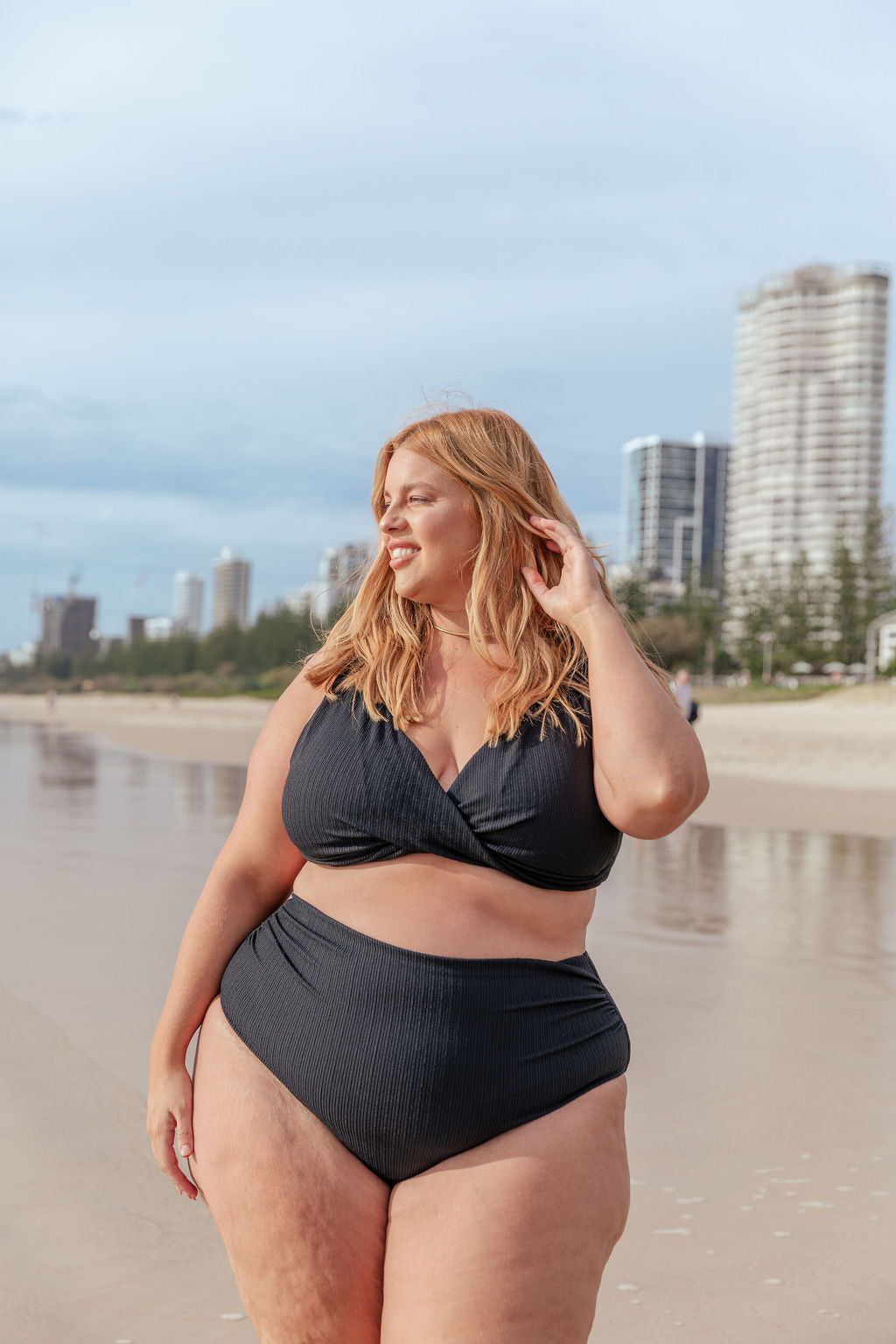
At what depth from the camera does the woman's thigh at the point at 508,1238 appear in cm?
142

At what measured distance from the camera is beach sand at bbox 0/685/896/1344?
111 inches

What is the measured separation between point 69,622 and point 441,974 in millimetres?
183050

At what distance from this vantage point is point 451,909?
1584 mm

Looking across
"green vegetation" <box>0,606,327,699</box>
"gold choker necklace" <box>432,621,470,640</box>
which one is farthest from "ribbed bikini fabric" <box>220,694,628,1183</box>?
"green vegetation" <box>0,606,327,699</box>

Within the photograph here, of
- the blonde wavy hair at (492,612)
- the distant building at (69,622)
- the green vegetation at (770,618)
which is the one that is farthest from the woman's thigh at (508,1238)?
the distant building at (69,622)

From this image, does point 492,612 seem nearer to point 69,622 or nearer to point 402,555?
point 402,555

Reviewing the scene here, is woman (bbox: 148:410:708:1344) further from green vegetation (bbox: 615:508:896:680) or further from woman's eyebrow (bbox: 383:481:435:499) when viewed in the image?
green vegetation (bbox: 615:508:896:680)

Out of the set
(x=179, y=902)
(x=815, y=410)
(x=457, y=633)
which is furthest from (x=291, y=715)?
(x=815, y=410)

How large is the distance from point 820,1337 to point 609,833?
1799mm

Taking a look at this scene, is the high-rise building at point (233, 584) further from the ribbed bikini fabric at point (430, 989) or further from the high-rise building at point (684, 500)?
the ribbed bikini fabric at point (430, 989)

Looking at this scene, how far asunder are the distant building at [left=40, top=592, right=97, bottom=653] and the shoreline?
134887mm

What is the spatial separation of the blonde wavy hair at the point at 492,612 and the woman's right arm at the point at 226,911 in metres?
0.11

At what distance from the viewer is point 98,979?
5.55 meters

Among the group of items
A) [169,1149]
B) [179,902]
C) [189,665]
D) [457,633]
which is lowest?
[189,665]
